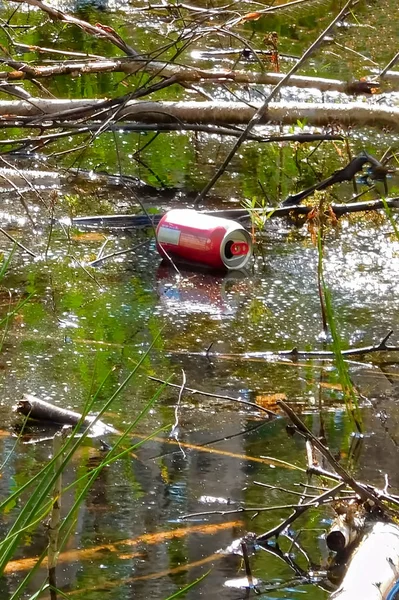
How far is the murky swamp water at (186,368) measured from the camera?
9.02 feet

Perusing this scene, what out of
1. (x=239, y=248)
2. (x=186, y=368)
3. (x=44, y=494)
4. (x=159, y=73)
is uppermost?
→ (x=159, y=73)

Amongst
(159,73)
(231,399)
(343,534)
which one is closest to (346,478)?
(343,534)

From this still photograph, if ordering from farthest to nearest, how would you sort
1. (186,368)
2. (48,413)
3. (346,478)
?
(186,368)
(48,413)
(346,478)

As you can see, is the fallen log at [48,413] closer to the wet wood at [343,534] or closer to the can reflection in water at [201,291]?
the wet wood at [343,534]

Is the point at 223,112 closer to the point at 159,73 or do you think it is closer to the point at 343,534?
the point at 159,73

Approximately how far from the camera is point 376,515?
2.80 metres

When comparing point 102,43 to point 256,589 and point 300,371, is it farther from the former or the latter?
point 256,589

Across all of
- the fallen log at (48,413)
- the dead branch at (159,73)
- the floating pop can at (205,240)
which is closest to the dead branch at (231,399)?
the fallen log at (48,413)

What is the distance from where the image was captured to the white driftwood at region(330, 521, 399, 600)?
2455mm

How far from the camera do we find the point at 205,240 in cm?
499

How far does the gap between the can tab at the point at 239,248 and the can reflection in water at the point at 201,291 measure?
8cm

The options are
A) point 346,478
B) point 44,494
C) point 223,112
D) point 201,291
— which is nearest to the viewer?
point 44,494

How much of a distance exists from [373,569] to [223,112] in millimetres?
3860

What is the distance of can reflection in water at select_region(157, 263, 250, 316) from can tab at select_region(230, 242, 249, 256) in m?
0.08
